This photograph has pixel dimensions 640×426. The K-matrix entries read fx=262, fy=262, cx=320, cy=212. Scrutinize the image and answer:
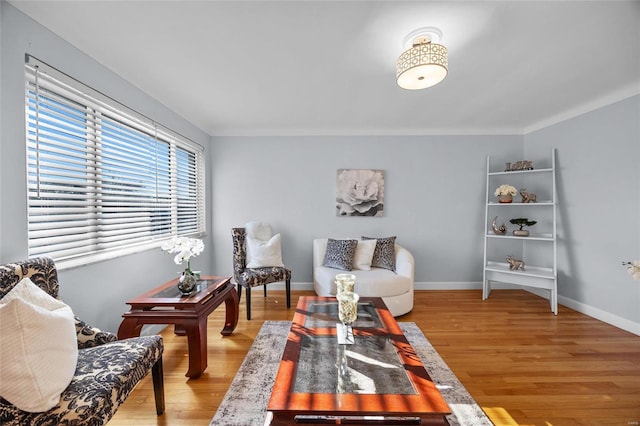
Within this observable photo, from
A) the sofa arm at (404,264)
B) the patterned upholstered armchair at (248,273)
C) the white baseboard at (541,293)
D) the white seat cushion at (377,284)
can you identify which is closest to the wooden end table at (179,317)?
the patterned upholstered armchair at (248,273)

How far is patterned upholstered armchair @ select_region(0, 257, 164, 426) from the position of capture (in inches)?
41.1

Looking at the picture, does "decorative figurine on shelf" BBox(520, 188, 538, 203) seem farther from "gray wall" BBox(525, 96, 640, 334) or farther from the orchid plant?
the orchid plant

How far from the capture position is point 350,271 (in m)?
3.38

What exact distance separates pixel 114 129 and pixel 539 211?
5.19m

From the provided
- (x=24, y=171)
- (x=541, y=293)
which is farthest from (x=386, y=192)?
(x=24, y=171)

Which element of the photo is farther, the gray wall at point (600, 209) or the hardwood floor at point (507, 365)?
the gray wall at point (600, 209)

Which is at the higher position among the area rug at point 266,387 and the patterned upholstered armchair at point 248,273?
the patterned upholstered armchair at point 248,273

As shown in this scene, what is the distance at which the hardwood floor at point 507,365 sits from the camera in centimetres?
166

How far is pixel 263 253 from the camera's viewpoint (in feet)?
11.4

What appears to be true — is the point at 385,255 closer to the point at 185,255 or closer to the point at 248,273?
the point at 248,273

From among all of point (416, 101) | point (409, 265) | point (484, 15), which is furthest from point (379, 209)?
point (484, 15)

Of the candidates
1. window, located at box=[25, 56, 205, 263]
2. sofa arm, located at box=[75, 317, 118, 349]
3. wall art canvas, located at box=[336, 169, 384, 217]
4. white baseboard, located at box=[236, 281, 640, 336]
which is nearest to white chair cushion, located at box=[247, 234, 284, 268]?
white baseboard, located at box=[236, 281, 640, 336]

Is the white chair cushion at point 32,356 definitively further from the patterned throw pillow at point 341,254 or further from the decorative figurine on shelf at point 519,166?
the decorative figurine on shelf at point 519,166

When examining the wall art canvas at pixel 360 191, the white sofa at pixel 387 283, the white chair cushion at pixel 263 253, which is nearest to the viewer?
the white sofa at pixel 387 283
